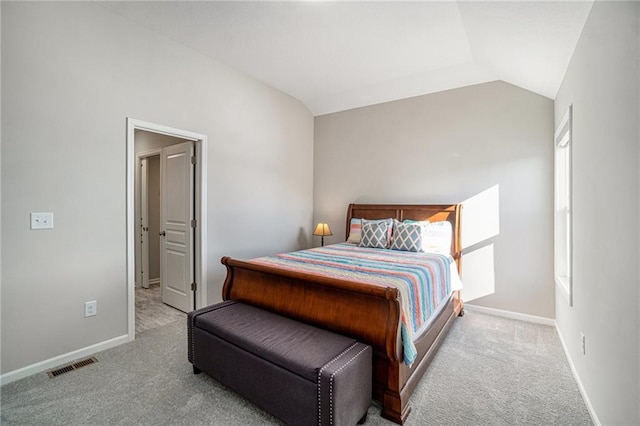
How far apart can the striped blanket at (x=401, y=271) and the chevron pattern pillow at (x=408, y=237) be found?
0.13 meters

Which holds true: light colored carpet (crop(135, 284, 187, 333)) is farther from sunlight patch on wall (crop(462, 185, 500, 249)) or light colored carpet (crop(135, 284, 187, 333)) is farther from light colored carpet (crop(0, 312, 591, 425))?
sunlight patch on wall (crop(462, 185, 500, 249))

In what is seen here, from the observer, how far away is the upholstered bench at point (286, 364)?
1.52 meters

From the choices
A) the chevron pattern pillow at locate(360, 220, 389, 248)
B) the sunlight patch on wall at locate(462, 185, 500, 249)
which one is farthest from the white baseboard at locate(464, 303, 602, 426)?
the chevron pattern pillow at locate(360, 220, 389, 248)

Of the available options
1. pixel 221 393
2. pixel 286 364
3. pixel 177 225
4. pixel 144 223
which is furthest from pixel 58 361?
pixel 144 223

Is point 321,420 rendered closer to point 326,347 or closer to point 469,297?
point 326,347

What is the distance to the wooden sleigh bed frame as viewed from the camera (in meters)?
1.77

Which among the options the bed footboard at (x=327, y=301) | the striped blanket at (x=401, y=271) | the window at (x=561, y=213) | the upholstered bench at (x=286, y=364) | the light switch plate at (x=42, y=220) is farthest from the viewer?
the window at (x=561, y=213)

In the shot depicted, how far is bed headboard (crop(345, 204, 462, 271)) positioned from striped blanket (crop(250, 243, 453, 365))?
1.29 ft

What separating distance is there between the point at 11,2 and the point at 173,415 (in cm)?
308

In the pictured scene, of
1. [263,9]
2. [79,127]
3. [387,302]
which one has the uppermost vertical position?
[263,9]

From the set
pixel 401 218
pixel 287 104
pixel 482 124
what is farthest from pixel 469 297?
pixel 287 104

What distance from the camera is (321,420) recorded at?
59.4 inches

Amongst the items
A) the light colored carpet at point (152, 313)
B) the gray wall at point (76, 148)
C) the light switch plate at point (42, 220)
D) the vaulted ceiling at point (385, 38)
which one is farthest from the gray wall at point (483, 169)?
the light switch plate at point (42, 220)

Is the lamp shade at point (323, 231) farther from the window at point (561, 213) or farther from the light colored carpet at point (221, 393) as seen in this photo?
the window at point (561, 213)
